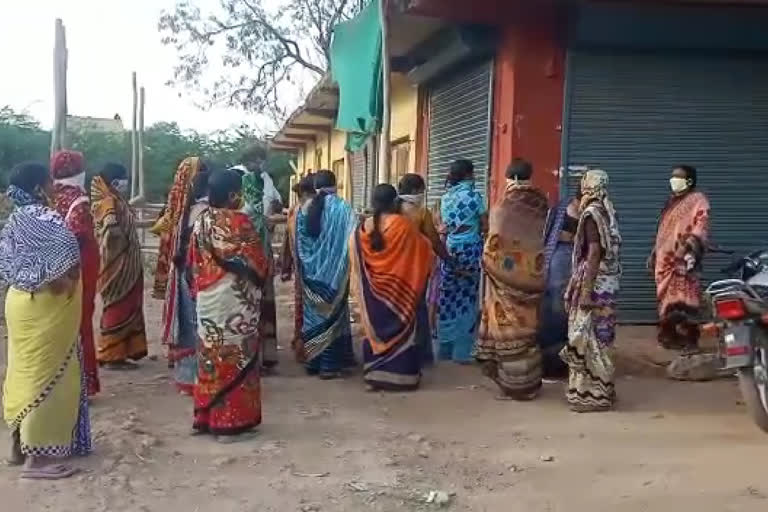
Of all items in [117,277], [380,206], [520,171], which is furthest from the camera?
[117,277]

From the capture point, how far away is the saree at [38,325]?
4.71 metres

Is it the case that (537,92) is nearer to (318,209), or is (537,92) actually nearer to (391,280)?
(318,209)

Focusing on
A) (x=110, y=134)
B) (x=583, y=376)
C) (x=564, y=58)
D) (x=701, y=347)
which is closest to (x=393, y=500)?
(x=583, y=376)

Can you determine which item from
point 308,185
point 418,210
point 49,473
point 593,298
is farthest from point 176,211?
point 593,298

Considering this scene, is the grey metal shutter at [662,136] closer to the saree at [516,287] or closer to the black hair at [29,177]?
the saree at [516,287]

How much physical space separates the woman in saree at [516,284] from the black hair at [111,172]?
2728 millimetres

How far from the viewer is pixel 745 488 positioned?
15.2 ft

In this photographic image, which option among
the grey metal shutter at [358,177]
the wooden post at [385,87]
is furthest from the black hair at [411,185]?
the grey metal shutter at [358,177]

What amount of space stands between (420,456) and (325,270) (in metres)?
2.21

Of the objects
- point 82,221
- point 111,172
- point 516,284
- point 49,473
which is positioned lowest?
point 49,473

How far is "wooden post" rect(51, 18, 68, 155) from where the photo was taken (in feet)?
31.6

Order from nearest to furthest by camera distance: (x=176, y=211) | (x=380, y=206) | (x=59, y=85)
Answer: (x=380, y=206) → (x=176, y=211) → (x=59, y=85)

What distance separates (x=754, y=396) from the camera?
207 inches

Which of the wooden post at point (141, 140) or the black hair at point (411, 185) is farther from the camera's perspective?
the wooden post at point (141, 140)
